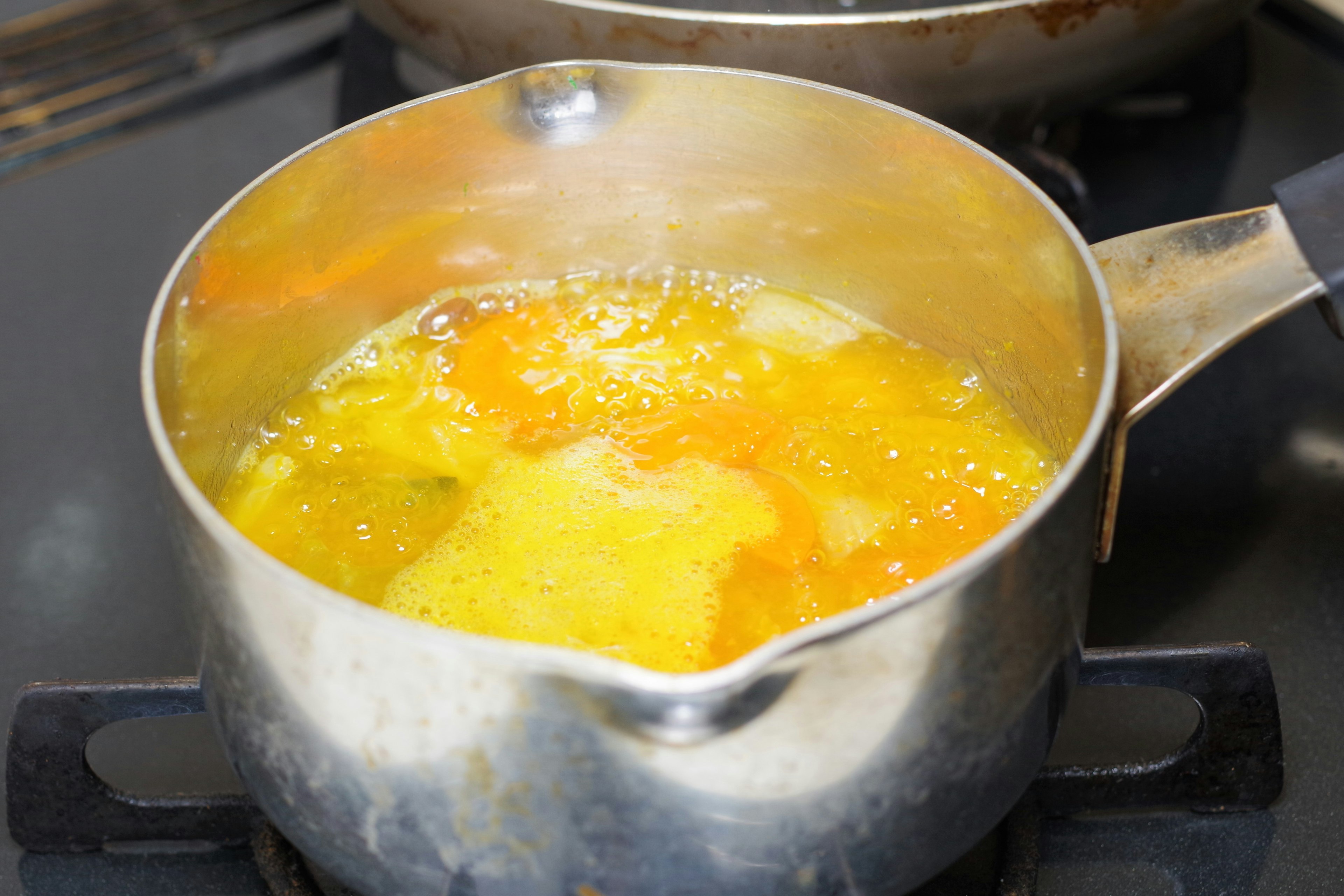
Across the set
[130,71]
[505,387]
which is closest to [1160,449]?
[505,387]

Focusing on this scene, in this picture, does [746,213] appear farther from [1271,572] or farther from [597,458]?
[1271,572]

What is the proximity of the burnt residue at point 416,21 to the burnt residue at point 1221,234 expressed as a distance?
49 cm

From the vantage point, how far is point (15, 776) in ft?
1.80

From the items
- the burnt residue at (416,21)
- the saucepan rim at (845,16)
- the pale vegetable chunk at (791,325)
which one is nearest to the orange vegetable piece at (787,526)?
the pale vegetable chunk at (791,325)

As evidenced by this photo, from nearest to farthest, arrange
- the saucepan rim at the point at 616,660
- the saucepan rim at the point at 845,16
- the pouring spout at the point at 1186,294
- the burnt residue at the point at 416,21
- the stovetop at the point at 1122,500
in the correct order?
1. the saucepan rim at the point at 616,660
2. the pouring spout at the point at 1186,294
3. the stovetop at the point at 1122,500
4. the saucepan rim at the point at 845,16
5. the burnt residue at the point at 416,21

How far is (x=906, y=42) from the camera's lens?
0.70 m

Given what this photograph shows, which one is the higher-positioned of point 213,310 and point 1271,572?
point 213,310

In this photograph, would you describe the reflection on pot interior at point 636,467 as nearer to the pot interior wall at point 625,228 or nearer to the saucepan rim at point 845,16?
the pot interior wall at point 625,228

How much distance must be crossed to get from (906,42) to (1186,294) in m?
0.28

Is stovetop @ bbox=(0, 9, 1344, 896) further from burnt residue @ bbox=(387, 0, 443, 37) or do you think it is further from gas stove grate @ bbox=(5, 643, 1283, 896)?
burnt residue @ bbox=(387, 0, 443, 37)

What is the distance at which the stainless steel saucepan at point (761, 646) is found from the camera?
1.16 feet

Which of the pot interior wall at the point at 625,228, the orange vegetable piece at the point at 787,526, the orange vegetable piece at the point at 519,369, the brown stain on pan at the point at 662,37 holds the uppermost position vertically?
the brown stain on pan at the point at 662,37

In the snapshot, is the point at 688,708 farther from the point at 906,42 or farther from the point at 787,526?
the point at 906,42

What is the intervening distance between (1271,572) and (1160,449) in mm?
105
